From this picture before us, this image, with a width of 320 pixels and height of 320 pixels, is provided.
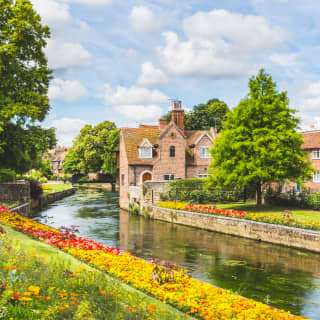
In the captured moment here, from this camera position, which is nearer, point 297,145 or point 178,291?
point 178,291

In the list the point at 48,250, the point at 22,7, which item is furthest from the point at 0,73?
the point at 48,250

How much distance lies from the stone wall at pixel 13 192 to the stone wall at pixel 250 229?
46.0ft

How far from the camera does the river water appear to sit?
45.3 ft

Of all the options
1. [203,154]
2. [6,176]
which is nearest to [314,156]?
[203,154]

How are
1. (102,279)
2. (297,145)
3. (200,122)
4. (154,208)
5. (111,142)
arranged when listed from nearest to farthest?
1. (102,279)
2. (297,145)
3. (154,208)
4. (200,122)
5. (111,142)

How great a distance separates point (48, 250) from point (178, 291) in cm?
506

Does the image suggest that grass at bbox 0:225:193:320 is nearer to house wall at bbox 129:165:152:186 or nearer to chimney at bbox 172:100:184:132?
house wall at bbox 129:165:152:186

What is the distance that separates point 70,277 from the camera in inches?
318

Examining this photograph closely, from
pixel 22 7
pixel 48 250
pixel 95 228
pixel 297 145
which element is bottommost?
pixel 95 228

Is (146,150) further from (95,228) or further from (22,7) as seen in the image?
(22,7)

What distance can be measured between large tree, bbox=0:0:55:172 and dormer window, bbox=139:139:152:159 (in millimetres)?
19099

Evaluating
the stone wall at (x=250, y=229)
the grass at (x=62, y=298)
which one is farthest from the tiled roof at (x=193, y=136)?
the grass at (x=62, y=298)

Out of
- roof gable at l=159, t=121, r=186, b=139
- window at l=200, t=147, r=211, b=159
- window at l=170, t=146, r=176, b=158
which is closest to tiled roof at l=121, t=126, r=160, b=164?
roof gable at l=159, t=121, r=186, b=139

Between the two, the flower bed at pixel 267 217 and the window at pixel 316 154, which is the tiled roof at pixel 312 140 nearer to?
the window at pixel 316 154
